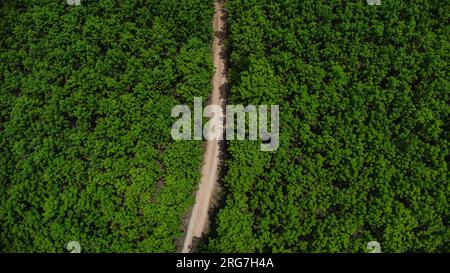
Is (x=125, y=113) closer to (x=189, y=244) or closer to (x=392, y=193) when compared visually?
(x=189, y=244)

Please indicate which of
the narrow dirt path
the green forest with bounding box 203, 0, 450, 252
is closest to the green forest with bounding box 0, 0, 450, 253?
the green forest with bounding box 203, 0, 450, 252

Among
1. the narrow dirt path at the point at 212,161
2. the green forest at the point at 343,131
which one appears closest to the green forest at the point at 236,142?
Answer: the green forest at the point at 343,131

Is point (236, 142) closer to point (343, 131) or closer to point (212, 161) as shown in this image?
point (212, 161)

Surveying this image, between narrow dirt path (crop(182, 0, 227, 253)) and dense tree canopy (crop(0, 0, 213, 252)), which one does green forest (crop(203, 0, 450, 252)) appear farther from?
dense tree canopy (crop(0, 0, 213, 252))

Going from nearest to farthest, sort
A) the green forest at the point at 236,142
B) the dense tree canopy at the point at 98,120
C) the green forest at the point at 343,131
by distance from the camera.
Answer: the green forest at the point at 343,131 → the green forest at the point at 236,142 → the dense tree canopy at the point at 98,120

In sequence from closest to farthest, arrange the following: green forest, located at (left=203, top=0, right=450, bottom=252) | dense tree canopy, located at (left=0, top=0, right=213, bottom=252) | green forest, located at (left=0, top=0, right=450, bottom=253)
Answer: green forest, located at (left=203, top=0, right=450, bottom=252)
green forest, located at (left=0, top=0, right=450, bottom=253)
dense tree canopy, located at (left=0, top=0, right=213, bottom=252)

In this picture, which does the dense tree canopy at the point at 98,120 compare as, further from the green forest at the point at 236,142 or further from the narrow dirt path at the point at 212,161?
the narrow dirt path at the point at 212,161
